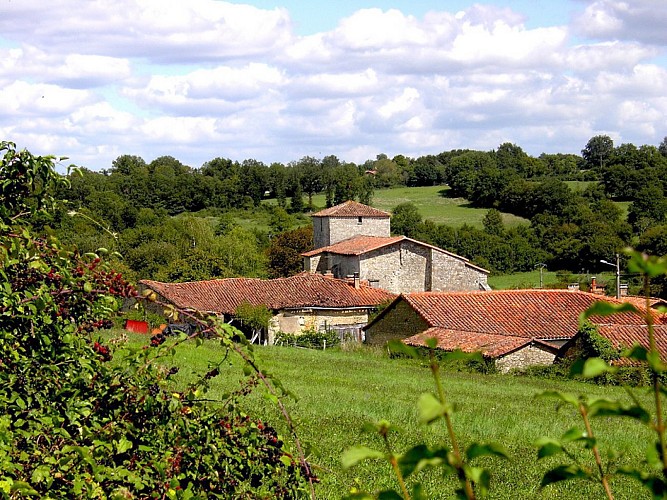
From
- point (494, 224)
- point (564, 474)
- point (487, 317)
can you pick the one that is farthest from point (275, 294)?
point (494, 224)

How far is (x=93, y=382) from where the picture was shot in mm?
4367

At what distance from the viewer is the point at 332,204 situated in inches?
4107

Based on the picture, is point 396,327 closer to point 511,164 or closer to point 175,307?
point 175,307

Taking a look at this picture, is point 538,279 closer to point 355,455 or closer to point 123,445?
point 123,445

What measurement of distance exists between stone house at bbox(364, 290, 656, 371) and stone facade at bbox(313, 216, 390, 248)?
2133 centimetres

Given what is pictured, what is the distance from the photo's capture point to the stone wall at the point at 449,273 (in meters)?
52.6

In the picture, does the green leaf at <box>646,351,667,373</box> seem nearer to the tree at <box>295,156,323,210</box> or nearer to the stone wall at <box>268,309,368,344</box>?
the stone wall at <box>268,309,368,344</box>

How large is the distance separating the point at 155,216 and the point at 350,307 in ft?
164

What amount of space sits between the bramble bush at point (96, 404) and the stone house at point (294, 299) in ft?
124

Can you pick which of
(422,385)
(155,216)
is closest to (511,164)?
(155,216)

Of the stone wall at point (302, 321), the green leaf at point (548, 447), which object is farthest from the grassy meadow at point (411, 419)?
the stone wall at point (302, 321)

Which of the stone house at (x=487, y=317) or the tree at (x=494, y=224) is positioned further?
the tree at (x=494, y=224)

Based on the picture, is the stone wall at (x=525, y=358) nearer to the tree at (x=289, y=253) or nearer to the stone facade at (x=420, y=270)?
the stone facade at (x=420, y=270)

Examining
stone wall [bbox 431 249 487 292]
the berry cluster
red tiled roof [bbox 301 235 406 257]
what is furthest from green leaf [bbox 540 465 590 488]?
stone wall [bbox 431 249 487 292]
